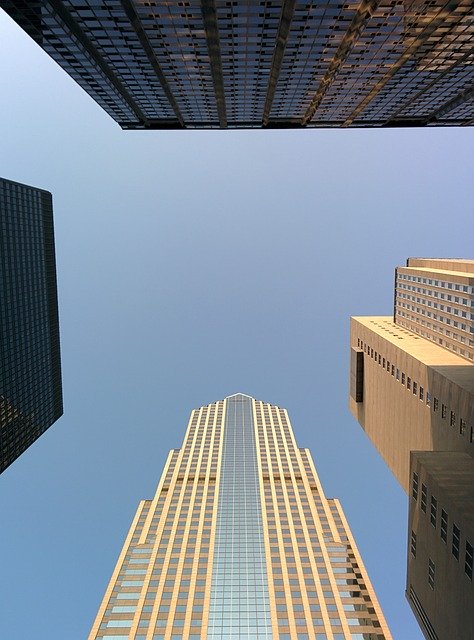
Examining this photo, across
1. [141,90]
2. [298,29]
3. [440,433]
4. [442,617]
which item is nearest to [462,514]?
[442,617]

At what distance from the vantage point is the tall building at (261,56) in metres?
66.9

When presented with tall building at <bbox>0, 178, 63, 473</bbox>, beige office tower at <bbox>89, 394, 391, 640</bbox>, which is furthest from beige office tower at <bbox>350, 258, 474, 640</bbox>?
A: tall building at <bbox>0, 178, 63, 473</bbox>

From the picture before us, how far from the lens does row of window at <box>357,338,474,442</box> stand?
67188 millimetres

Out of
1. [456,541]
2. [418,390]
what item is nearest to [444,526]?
[456,541]

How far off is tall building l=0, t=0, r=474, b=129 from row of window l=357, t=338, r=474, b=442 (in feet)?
177

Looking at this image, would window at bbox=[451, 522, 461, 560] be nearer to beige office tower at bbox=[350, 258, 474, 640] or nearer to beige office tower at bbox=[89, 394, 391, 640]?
beige office tower at bbox=[350, 258, 474, 640]

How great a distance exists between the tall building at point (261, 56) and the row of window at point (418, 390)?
177ft

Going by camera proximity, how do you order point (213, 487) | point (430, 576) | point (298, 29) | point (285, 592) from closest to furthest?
1. point (430, 576)
2. point (298, 29)
3. point (285, 592)
4. point (213, 487)

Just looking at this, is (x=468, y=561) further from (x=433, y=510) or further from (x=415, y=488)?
(x=415, y=488)

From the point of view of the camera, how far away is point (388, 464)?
11481 centimetres

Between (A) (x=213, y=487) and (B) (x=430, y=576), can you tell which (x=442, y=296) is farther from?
(A) (x=213, y=487)

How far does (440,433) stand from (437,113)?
78.2m

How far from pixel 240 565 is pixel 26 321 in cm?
7598

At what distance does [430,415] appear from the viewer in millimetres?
82438
